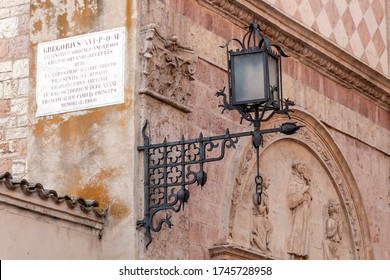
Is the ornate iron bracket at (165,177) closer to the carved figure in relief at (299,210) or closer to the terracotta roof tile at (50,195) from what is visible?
the terracotta roof tile at (50,195)

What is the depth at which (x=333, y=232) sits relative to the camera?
1484 cm

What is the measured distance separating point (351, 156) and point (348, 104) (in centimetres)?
63

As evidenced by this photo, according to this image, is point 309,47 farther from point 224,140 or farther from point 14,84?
point 224,140

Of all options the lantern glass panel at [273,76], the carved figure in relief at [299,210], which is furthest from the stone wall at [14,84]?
the carved figure in relief at [299,210]

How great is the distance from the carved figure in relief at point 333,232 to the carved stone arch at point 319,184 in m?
0.11

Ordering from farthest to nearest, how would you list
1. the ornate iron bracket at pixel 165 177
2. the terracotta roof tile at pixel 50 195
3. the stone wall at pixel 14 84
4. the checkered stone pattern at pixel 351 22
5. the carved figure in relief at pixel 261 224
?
the checkered stone pattern at pixel 351 22
the carved figure in relief at pixel 261 224
the stone wall at pixel 14 84
the ornate iron bracket at pixel 165 177
the terracotta roof tile at pixel 50 195

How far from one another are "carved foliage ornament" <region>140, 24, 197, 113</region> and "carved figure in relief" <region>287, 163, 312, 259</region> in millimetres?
2233

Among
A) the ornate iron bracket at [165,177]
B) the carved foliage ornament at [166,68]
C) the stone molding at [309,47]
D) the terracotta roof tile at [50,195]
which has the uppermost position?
the stone molding at [309,47]

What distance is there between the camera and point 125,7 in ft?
39.5

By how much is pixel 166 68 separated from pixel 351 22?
15.7 feet

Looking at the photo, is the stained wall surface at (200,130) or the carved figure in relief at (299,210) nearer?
the stained wall surface at (200,130)

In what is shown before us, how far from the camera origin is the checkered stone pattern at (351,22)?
15102mm

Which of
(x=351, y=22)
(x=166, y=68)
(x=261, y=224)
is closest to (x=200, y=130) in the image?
(x=166, y=68)

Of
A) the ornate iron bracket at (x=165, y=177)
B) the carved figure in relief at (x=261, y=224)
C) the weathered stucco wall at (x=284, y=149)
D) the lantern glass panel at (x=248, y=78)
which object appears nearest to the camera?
the lantern glass panel at (x=248, y=78)
